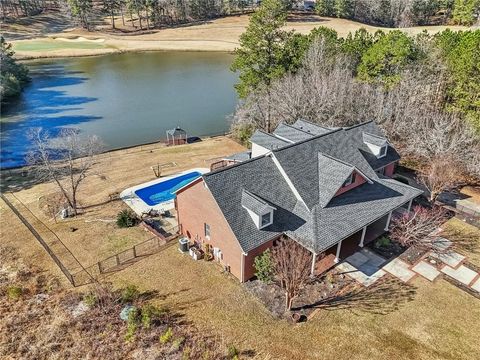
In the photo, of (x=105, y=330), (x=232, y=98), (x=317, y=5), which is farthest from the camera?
(x=317, y=5)

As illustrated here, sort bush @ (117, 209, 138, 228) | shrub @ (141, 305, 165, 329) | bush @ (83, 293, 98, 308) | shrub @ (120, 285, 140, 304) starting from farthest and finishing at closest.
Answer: bush @ (117, 209, 138, 228)
shrub @ (120, 285, 140, 304)
bush @ (83, 293, 98, 308)
shrub @ (141, 305, 165, 329)

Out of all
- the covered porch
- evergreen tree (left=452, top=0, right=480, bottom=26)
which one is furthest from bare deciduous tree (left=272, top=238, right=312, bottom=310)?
evergreen tree (left=452, top=0, right=480, bottom=26)

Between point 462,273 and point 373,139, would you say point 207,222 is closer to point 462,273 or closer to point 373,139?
point 373,139

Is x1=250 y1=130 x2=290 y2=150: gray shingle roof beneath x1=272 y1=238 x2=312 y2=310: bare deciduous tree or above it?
above

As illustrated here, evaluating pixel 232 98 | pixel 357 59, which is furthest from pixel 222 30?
pixel 357 59

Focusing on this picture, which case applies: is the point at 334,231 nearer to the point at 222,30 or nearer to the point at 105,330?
the point at 105,330

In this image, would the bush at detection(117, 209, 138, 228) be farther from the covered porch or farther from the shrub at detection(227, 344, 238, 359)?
the covered porch

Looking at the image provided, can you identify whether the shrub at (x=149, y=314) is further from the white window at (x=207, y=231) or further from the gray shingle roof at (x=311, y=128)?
the gray shingle roof at (x=311, y=128)
